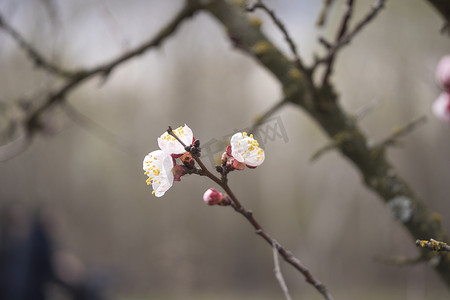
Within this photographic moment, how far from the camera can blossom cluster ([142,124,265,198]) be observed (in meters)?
0.67

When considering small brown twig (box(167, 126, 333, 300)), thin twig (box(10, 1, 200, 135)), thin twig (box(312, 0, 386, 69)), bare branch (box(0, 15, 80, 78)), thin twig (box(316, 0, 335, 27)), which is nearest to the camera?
small brown twig (box(167, 126, 333, 300))

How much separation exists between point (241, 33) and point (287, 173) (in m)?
14.2

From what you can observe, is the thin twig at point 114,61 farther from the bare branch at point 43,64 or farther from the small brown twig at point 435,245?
the small brown twig at point 435,245

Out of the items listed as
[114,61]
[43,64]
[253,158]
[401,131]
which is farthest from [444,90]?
[43,64]

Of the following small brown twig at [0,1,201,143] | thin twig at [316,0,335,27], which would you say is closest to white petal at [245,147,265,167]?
thin twig at [316,0,335,27]

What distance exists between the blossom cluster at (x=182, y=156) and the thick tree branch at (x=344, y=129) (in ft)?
2.20

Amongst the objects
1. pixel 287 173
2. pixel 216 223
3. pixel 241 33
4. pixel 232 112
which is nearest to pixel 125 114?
pixel 232 112

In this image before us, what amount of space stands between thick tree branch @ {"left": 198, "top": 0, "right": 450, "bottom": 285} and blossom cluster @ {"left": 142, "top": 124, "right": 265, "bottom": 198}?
67 cm

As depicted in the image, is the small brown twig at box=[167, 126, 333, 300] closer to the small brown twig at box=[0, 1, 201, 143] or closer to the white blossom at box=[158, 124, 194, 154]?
the white blossom at box=[158, 124, 194, 154]

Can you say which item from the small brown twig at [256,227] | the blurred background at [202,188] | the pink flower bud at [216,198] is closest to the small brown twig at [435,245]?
the small brown twig at [256,227]

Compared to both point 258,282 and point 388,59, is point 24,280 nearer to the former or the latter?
point 388,59

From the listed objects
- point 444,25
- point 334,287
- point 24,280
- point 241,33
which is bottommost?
point 444,25

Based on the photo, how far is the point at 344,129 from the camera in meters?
1.41

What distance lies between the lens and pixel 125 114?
627 inches
